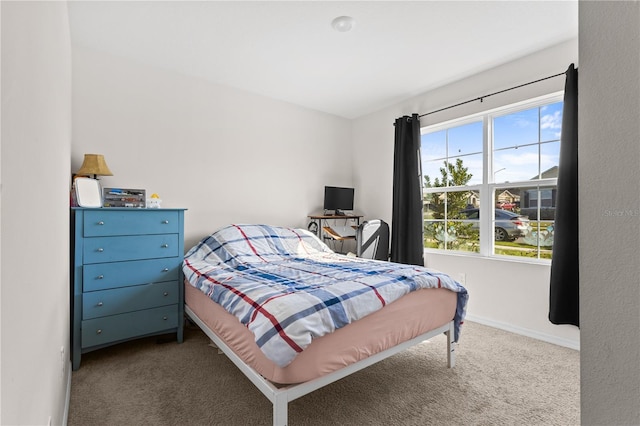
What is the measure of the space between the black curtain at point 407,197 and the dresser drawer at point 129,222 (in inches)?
91.3

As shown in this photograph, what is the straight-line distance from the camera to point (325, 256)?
10.4ft

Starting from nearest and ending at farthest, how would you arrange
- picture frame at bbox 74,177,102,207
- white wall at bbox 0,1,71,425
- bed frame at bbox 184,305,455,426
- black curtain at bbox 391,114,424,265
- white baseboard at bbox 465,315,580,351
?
white wall at bbox 0,1,71,425 → bed frame at bbox 184,305,455,426 → picture frame at bbox 74,177,102,207 → white baseboard at bbox 465,315,580,351 → black curtain at bbox 391,114,424,265

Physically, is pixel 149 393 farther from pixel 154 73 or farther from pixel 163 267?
pixel 154 73

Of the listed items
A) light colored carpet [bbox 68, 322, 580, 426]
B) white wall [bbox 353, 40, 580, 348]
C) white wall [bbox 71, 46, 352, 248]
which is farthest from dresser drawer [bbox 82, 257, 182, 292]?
white wall [bbox 353, 40, 580, 348]

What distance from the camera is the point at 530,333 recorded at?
277 centimetres

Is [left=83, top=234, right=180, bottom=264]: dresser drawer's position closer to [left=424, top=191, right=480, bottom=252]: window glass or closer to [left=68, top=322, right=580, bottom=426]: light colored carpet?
[left=68, top=322, right=580, bottom=426]: light colored carpet

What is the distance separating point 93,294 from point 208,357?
3.01 feet

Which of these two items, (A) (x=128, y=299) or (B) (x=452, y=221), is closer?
(A) (x=128, y=299)

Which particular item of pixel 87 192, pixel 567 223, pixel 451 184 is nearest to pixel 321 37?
pixel 451 184

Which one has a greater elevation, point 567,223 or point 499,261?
point 567,223

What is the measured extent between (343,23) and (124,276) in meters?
2.47

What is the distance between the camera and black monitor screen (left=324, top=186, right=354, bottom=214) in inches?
160

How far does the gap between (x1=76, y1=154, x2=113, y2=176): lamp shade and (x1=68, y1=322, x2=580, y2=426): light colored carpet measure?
1372mm

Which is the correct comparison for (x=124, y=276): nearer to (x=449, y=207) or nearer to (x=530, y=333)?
(x=449, y=207)
